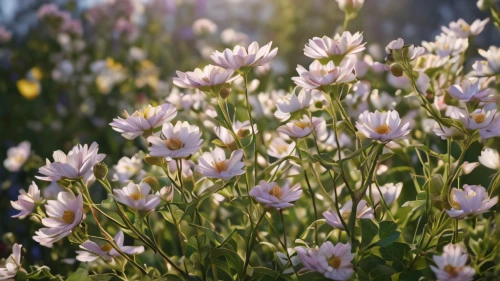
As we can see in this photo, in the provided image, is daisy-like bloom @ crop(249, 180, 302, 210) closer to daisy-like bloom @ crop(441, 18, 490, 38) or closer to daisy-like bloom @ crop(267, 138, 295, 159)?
daisy-like bloom @ crop(267, 138, 295, 159)

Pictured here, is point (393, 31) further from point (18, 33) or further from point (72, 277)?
point (72, 277)

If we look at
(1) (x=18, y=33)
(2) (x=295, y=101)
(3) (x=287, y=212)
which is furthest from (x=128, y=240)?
(1) (x=18, y=33)

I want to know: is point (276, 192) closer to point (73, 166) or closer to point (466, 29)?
point (73, 166)

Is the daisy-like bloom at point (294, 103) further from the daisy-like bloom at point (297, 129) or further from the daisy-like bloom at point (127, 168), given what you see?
the daisy-like bloom at point (127, 168)

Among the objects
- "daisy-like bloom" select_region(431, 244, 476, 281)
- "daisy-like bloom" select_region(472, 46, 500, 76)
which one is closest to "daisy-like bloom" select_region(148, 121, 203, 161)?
"daisy-like bloom" select_region(431, 244, 476, 281)

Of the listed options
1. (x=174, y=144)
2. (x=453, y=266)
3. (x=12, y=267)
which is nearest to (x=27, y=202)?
(x=12, y=267)

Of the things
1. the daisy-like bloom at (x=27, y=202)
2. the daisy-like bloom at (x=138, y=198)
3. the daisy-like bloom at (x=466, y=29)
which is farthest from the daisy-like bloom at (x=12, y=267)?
the daisy-like bloom at (x=466, y=29)
